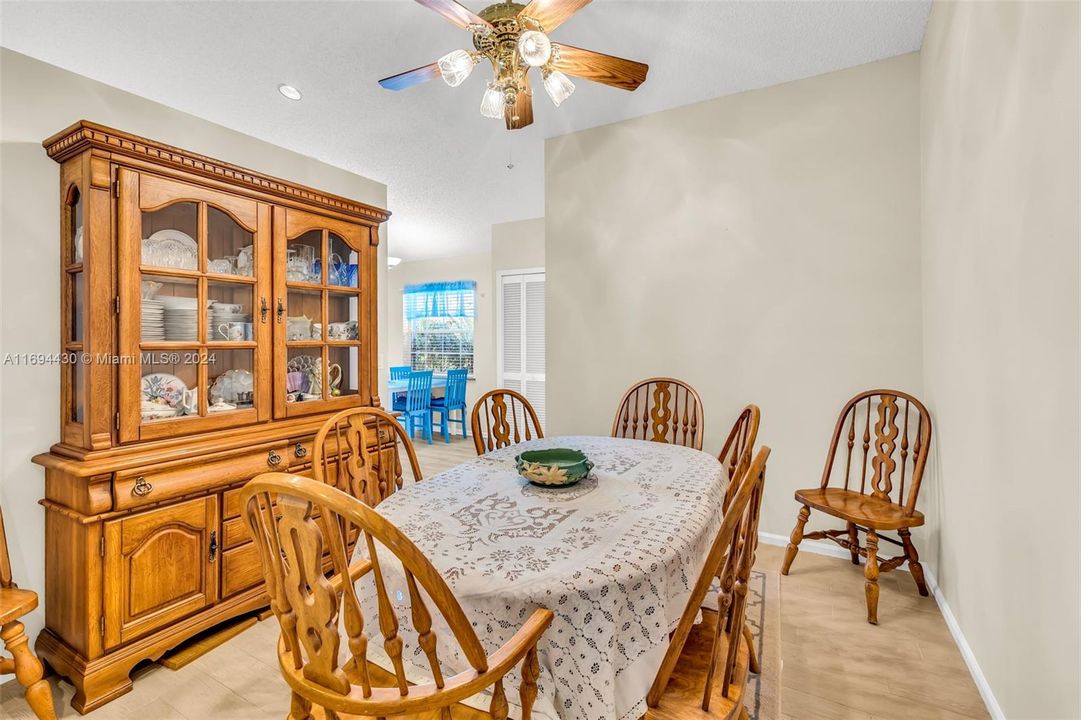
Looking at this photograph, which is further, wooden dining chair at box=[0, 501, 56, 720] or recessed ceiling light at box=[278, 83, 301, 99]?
recessed ceiling light at box=[278, 83, 301, 99]

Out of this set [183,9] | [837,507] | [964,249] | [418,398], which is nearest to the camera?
[964,249]

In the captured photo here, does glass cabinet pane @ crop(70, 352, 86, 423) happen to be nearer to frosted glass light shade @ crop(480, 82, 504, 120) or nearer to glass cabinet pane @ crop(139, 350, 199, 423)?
glass cabinet pane @ crop(139, 350, 199, 423)

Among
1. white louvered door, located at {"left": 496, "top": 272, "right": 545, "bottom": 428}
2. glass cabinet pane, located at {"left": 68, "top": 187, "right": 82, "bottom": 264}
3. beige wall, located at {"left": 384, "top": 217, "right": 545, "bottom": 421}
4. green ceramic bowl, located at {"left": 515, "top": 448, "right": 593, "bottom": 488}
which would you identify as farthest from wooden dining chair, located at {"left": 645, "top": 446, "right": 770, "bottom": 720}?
white louvered door, located at {"left": 496, "top": 272, "right": 545, "bottom": 428}

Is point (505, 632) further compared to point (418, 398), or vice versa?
point (418, 398)

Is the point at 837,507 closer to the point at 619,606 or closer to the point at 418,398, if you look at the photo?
the point at 619,606

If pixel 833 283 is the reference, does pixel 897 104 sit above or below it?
above

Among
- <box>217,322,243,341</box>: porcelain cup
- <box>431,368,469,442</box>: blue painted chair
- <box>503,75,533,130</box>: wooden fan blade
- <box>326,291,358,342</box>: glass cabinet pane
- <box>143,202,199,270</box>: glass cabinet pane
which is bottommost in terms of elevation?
<box>431,368,469,442</box>: blue painted chair

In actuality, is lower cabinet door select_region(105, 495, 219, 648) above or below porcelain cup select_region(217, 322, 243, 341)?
below

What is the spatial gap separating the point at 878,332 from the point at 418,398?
176 inches

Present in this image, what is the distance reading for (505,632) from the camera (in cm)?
98

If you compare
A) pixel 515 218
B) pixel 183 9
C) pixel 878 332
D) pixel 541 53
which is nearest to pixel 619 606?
pixel 541 53

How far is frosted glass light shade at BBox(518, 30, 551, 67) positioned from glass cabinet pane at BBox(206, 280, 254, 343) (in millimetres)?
1554

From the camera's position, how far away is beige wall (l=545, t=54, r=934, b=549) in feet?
8.34

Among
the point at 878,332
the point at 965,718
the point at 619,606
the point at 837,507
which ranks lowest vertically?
the point at 965,718
